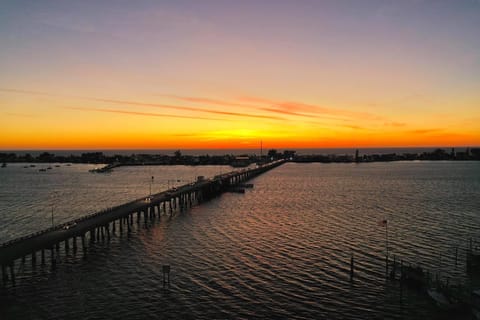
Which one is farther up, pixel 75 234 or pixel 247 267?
pixel 75 234

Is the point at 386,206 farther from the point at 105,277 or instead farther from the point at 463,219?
the point at 105,277

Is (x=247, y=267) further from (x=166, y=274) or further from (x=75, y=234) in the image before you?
(x=75, y=234)

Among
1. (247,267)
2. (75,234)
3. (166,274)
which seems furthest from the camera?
(75,234)

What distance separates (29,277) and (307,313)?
2265cm

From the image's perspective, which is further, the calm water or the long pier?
the long pier

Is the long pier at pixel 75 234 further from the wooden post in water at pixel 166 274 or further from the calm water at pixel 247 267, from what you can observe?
the wooden post in water at pixel 166 274

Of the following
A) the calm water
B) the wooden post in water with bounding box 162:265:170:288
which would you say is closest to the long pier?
the calm water

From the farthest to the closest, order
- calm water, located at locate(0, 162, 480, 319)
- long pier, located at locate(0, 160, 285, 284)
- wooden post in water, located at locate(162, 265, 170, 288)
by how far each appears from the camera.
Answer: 1. long pier, located at locate(0, 160, 285, 284)
2. wooden post in water, located at locate(162, 265, 170, 288)
3. calm water, located at locate(0, 162, 480, 319)

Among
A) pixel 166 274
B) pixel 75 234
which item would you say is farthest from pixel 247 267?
pixel 75 234

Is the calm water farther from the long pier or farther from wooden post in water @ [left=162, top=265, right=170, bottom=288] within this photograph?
the long pier

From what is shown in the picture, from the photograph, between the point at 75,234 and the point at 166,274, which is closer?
the point at 166,274

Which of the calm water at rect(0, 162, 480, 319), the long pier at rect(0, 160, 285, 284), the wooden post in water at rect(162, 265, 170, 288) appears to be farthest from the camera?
the long pier at rect(0, 160, 285, 284)

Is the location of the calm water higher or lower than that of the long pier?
lower

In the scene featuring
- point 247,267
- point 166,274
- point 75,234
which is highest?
point 75,234
